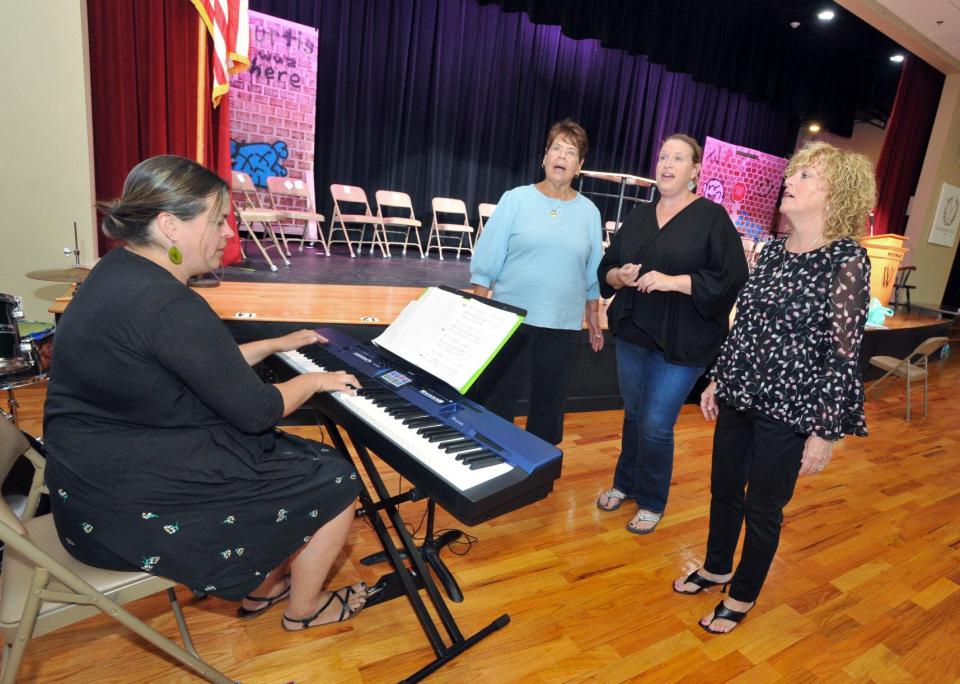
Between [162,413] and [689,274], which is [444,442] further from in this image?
[689,274]

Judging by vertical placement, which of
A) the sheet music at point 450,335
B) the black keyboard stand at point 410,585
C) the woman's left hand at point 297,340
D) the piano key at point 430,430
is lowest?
the black keyboard stand at point 410,585

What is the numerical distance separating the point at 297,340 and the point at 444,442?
79 centimetres

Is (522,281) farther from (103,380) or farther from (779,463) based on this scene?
(103,380)

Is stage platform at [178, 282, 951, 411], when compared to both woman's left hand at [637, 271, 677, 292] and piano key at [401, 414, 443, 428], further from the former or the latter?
piano key at [401, 414, 443, 428]

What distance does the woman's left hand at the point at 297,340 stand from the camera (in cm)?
179

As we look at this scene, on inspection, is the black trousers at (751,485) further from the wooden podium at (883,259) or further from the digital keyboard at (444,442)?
the wooden podium at (883,259)

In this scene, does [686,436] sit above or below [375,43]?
below

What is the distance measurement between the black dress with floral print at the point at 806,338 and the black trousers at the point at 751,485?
0.24 feet

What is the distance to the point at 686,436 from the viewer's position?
368 cm

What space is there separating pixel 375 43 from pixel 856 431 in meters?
8.30

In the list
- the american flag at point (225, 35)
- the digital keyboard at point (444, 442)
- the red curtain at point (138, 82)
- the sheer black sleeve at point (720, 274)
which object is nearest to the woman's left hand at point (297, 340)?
the digital keyboard at point (444, 442)

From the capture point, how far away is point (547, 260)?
86.7 inches

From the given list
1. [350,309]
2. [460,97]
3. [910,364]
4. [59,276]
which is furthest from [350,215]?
[910,364]

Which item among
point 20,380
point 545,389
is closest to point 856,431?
point 545,389
